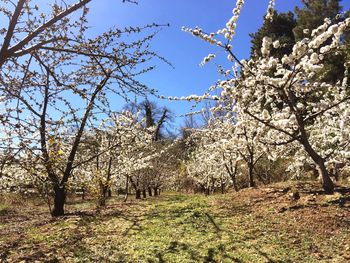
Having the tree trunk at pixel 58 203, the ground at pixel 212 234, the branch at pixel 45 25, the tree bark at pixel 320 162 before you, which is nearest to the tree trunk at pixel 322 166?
the tree bark at pixel 320 162

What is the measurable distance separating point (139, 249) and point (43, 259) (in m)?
1.91

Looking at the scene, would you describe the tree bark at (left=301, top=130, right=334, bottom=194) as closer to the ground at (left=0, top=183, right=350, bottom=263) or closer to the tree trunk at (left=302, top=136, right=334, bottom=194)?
the tree trunk at (left=302, top=136, right=334, bottom=194)

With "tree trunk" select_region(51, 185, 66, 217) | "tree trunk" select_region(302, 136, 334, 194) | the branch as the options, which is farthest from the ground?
the branch

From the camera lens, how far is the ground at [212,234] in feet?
24.3

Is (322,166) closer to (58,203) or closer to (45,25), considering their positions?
(45,25)

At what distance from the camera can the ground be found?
7402 mm

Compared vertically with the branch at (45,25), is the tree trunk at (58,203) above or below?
below

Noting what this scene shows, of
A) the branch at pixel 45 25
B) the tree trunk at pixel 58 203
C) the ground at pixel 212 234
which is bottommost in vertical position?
the ground at pixel 212 234

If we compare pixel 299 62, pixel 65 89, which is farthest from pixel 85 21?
pixel 299 62

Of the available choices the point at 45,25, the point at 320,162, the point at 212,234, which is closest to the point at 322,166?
the point at 320,162

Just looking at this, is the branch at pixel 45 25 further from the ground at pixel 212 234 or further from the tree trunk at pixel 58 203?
the tree trunk at pixel 58 203

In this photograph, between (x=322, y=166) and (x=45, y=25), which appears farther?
(x=322, y=166)

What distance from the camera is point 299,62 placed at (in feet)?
26.3

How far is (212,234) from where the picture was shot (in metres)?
8.86
